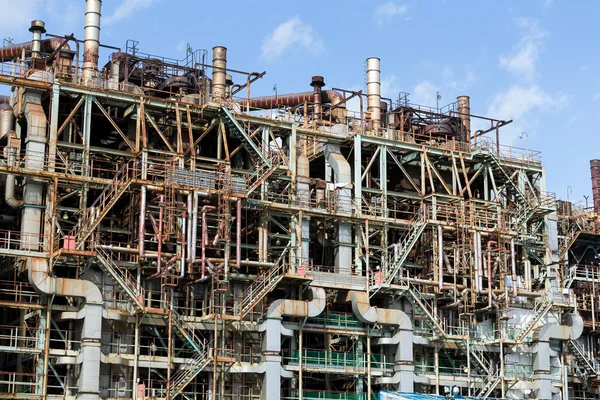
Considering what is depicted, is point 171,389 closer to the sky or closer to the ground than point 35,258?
closer to the ground

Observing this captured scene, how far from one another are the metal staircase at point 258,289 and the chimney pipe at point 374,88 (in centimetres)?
1688

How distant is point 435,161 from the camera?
283 ft

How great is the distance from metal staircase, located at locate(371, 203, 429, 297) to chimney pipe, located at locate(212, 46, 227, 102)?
16.6 meters

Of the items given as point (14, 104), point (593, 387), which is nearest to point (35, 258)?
point (14, 104)

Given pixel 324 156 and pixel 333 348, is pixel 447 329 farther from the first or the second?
pixel 324 156

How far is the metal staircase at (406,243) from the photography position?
77.9 m

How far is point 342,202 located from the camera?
260 ft

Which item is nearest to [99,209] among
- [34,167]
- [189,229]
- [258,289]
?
[34,167]

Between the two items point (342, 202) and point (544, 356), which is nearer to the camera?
point (342, 202)

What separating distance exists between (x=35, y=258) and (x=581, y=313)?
4869 cm

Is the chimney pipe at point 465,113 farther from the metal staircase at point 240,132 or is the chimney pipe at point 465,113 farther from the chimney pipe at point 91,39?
the chimney pipe at point 91,39

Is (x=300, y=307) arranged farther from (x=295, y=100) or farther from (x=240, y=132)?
(x=295, y=100)

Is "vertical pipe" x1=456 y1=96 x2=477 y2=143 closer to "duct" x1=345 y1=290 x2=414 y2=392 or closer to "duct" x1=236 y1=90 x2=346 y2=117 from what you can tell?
"duct" x1=236 y1=90 x2=346 y2=117

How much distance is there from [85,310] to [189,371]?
765 cm
